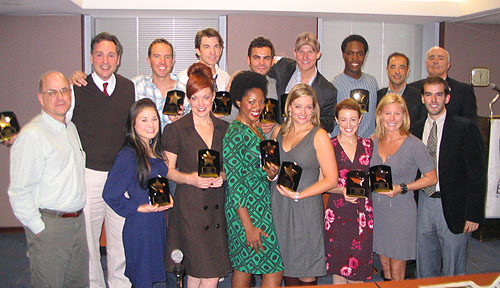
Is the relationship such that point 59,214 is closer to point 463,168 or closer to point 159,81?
point 159,81

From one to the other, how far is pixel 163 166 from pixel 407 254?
1.72 metres

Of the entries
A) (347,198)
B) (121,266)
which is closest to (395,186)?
(347,198)

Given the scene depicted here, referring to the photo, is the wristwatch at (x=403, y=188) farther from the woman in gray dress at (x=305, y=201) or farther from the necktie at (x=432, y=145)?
the woman in gray dress at (x=305, y=201)

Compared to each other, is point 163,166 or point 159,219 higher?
point 163,166

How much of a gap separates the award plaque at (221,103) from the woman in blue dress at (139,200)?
0.41 m

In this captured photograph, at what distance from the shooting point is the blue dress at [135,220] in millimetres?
2660

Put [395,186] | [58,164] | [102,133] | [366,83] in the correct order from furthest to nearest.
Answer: [366,83] → [102,133] → [395,186] → [58,164]

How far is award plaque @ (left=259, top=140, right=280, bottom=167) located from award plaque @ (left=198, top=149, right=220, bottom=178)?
26 centimetres

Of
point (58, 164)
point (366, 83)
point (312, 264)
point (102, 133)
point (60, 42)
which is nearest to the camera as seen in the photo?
point (58, 164)

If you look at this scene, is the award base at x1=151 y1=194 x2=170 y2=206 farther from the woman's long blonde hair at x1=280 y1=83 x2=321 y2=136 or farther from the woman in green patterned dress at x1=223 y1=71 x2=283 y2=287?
the woman's long blonde hair at x1=280 y1=83 x2=321 y2=136

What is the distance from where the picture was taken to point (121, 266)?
326 cm

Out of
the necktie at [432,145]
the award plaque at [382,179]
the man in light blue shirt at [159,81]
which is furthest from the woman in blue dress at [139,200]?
the necktie at [432,145]

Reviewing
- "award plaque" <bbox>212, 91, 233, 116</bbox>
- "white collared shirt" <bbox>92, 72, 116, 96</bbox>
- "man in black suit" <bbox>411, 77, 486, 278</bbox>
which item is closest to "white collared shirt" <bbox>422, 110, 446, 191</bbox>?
"man in black suit" <bbox>411, 77, 486, 278</bbox>

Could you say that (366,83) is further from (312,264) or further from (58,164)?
(58,164)
